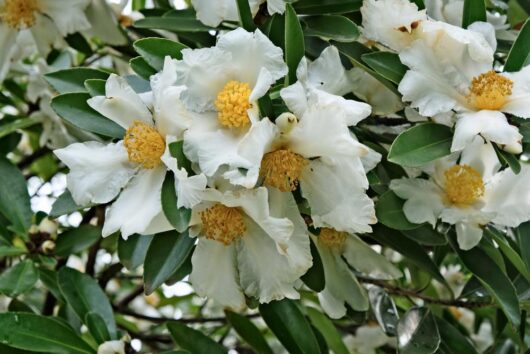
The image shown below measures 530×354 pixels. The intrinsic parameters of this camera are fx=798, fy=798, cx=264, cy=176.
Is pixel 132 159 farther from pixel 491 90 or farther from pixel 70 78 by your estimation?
pixel 491 90

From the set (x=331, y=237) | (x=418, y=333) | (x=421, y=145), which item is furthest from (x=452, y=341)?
(x=421, y=145)

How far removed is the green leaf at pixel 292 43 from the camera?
37.4 inches

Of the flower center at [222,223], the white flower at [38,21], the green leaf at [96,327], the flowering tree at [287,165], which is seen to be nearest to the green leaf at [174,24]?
the flowering tree at [287,165]

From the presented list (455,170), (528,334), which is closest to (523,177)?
(455,170)

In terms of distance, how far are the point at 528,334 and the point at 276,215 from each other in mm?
674

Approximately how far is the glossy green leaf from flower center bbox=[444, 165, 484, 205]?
0.54 feet

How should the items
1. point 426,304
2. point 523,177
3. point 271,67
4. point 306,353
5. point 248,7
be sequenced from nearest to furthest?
point 271,67, point 248,7, point 523,177, point 306,353, point 426,304

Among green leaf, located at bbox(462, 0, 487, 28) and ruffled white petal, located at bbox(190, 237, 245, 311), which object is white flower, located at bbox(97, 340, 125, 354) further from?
green leaf, located at bbox(462, 0, 487, 28)

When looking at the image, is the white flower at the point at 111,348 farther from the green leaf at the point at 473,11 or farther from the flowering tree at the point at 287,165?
the green leaf at the point at 473,11

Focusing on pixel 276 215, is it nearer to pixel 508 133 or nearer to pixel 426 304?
pixel 508 133

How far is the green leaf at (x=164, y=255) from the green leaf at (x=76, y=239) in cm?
32

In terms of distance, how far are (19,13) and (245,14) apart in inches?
22.3

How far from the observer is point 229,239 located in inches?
39.0

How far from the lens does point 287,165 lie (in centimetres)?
89
